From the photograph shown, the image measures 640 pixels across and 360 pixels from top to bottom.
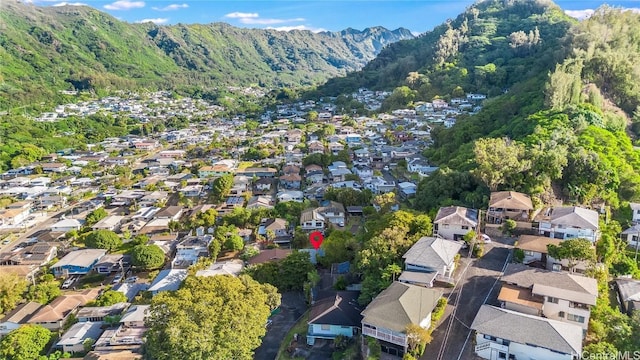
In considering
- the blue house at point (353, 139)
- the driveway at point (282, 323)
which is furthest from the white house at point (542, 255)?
the blue house at point (353, 139)

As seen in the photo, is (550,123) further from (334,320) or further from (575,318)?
(334,320)

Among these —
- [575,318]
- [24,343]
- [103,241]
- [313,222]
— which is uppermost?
[313,222]

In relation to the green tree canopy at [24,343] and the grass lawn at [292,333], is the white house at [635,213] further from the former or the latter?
the green tree canopy at [24,343]

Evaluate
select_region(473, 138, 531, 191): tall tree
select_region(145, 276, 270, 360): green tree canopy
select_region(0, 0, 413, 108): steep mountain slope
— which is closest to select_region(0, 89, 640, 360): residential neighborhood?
select_region(473, 138, 531, 191): tall tree

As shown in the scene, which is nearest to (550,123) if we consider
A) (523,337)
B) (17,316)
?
(523,337)

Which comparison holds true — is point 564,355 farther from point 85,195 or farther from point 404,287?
point 85,195

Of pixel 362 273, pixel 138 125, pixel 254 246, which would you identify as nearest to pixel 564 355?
pixel 362 273
